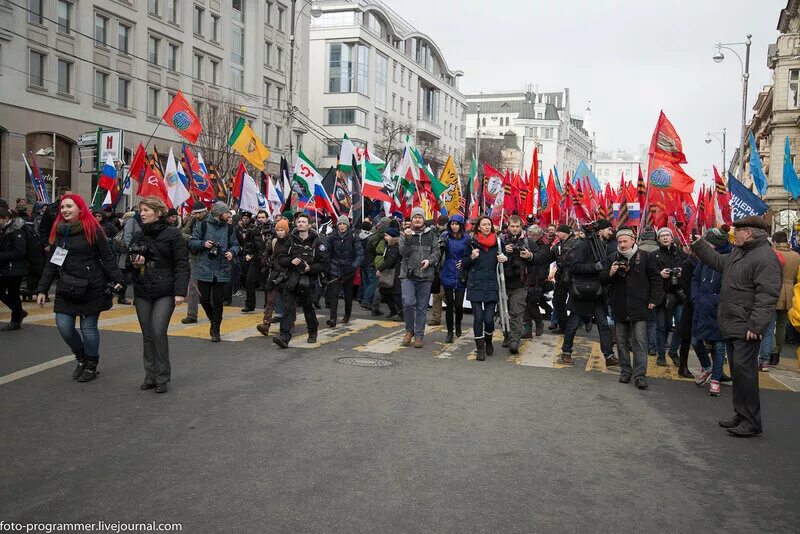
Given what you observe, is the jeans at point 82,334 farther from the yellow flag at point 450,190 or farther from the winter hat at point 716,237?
the yellow flag at point 450,190

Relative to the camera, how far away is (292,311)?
32.3 feet

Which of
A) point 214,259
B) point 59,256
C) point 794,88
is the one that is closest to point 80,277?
point 59,256

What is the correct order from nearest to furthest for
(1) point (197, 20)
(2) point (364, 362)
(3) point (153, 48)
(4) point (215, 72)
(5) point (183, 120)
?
(2) point (364, 362) < (5) point (183, 120) < (3) point (153, 48) < (1) point (197, 20) < (4) point (215, 72)

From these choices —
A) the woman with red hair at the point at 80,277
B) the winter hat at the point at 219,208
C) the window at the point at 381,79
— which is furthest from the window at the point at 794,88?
the woman with red hair at the point at 80,277

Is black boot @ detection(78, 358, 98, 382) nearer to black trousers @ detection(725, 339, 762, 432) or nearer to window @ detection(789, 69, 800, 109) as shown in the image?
black trousers @ detection(725, 339, 762, 432)

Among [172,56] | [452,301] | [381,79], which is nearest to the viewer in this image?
[452,301]

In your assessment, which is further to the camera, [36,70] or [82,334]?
[36,70]

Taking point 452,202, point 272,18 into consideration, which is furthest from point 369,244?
point 272,18

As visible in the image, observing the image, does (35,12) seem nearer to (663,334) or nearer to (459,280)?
(459,280)

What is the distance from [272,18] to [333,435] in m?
50.7

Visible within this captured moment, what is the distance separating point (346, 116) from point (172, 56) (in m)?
27.0

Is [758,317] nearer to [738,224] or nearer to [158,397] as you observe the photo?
[738,224]

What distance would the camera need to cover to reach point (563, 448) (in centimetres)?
559

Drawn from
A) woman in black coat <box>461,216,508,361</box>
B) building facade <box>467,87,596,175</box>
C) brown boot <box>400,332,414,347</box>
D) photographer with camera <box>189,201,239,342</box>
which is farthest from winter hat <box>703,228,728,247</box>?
building facade <box>467,87,596,175</box>
